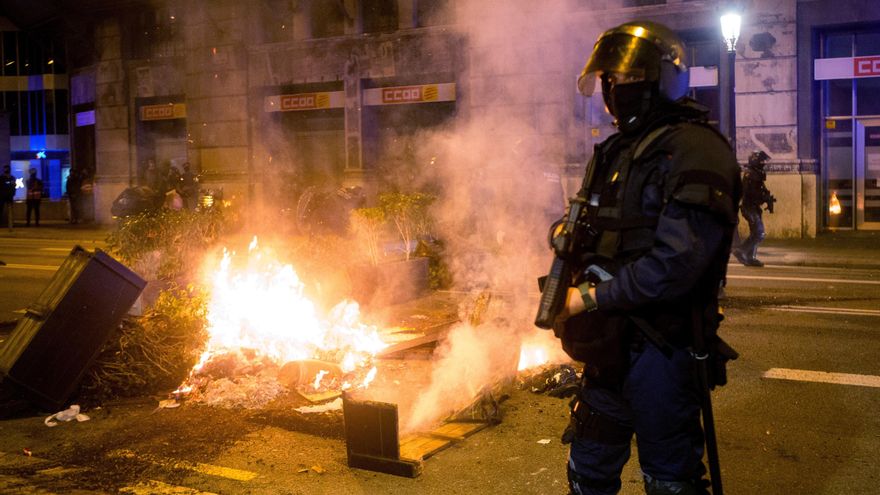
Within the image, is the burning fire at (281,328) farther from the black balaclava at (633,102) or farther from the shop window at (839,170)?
the shop window at (839,170)

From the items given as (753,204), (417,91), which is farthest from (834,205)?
(417,91)

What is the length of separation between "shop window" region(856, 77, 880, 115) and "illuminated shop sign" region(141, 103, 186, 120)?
17.5m

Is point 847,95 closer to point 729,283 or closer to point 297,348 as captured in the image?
point 729,283

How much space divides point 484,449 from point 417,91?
1661 centimetres

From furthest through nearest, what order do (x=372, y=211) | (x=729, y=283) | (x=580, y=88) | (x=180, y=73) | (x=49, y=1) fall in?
(x=180, y=73)
(x=49, y=1)
(x=729, y=283)
(x=372, y=211)
(x=580, y=88)

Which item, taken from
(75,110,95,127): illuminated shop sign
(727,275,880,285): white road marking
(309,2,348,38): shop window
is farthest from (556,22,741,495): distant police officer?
(75,110,95,127): illuminated shop sign

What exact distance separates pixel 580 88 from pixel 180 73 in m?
22.4

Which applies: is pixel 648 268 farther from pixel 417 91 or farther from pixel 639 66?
pixel 417 91

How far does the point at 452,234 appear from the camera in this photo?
1053cm

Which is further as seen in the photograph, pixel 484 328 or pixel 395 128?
pixel 395 128

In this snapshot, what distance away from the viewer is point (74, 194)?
24.5 m

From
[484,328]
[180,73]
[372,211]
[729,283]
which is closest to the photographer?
[484,328]

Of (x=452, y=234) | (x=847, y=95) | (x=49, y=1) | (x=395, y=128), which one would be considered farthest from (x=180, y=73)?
(x=847, y=95)

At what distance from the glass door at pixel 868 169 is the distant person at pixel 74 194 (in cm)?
2119
